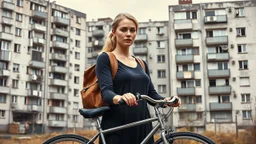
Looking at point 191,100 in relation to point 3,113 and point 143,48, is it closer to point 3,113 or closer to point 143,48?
point 143,48

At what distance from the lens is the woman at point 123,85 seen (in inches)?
128

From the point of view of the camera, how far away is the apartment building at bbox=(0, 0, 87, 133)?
4969 cm

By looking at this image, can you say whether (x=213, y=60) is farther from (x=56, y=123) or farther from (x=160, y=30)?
(x=56, y=123)

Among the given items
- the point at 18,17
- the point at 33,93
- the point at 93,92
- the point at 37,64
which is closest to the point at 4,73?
the point at 33,93

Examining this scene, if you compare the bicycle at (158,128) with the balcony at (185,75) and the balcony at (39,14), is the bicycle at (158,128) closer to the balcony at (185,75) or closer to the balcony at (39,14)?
the balcony at (185,75)

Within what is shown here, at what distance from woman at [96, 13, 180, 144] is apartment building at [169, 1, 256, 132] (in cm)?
4521

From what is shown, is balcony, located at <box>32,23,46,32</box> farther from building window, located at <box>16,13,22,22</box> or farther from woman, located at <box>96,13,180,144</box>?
woman, located at <box>96,13,180,144</box>

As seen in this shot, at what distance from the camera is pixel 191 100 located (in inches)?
1991

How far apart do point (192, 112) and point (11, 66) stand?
2546 centimetres

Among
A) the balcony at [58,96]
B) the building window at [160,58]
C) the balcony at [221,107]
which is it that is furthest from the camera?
the building window at [160,58]

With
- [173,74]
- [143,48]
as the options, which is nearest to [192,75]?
[173,74]

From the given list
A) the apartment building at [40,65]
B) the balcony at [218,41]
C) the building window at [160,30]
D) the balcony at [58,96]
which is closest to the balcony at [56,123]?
the apartment building at [40,65]

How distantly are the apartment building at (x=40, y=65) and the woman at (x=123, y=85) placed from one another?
47045mm

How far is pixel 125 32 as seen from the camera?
134 inches
